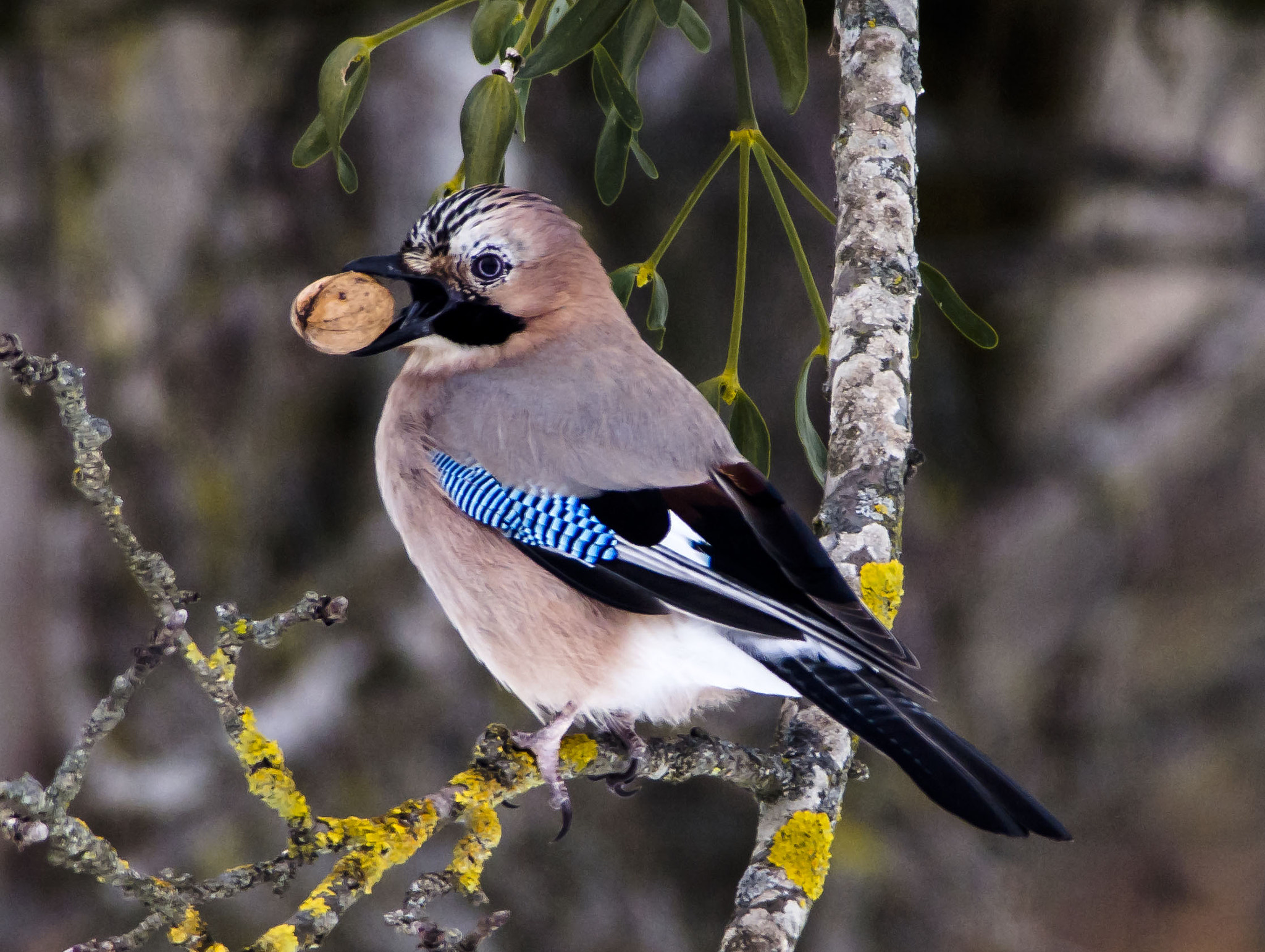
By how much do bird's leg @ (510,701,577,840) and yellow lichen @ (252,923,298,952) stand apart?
53 centimetres

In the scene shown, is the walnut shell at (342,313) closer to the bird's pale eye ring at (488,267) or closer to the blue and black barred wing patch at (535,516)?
the bird's pale eye ring at (488,267)

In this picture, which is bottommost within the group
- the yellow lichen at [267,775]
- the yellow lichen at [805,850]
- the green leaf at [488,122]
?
the yellow lichen at [805,850]

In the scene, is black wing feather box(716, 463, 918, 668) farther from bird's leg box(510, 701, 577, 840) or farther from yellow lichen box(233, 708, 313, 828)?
yellow lichen box(233, 708, 313, 828)

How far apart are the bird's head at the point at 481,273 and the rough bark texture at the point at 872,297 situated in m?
0.42

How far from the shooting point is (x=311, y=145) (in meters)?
1.90

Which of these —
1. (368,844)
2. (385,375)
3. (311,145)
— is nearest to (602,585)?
(368,844)

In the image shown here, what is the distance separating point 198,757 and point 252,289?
120 cm

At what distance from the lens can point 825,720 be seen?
70.2 inches

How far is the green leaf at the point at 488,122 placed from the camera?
5.69 ft

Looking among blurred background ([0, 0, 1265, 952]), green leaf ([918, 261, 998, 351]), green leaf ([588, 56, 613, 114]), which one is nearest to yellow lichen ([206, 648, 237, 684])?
green leaf ([588, 56, 613, 114])

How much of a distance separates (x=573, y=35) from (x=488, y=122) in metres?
0.18

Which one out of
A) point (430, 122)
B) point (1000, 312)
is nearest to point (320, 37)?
point (430, 122)

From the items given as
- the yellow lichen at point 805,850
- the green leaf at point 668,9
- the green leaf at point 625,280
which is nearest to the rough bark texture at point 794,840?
the yellow lichen at point 805,850

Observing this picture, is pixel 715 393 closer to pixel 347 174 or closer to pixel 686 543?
pixel 686 543
